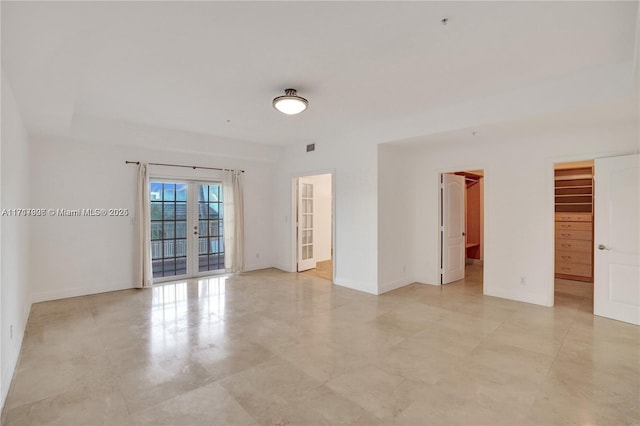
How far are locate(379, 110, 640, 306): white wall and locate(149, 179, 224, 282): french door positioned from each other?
3.57 meters

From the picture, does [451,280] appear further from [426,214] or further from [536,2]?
[536,2]

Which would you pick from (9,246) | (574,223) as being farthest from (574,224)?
(9,246)

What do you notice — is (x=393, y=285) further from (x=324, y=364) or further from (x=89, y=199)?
(x=89, y=199)

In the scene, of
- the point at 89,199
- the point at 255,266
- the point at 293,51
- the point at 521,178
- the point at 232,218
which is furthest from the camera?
the point at 255,266

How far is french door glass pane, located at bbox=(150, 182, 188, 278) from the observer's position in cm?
587

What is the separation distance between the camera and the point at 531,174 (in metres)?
4.54

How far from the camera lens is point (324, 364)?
9.28 ft

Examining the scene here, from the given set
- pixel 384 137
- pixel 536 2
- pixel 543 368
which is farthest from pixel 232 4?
pixel 543 368

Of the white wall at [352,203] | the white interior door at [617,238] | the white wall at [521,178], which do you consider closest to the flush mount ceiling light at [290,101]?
the white wall at [352,203]

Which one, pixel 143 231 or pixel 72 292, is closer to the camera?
pixel 72 292

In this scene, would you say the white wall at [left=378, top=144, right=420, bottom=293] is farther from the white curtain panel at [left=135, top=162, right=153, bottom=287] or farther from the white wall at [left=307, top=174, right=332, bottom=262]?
the white curtain panel at [left=135, top=162, right=153, bottom=287]

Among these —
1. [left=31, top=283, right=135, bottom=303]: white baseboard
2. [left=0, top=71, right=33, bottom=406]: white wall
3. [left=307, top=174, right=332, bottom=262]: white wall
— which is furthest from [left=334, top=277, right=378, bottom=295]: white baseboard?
[left=0, top=71, right=33, bottom=406]: white wall

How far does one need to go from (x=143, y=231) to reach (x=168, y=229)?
611 mm

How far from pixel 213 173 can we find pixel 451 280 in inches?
201
